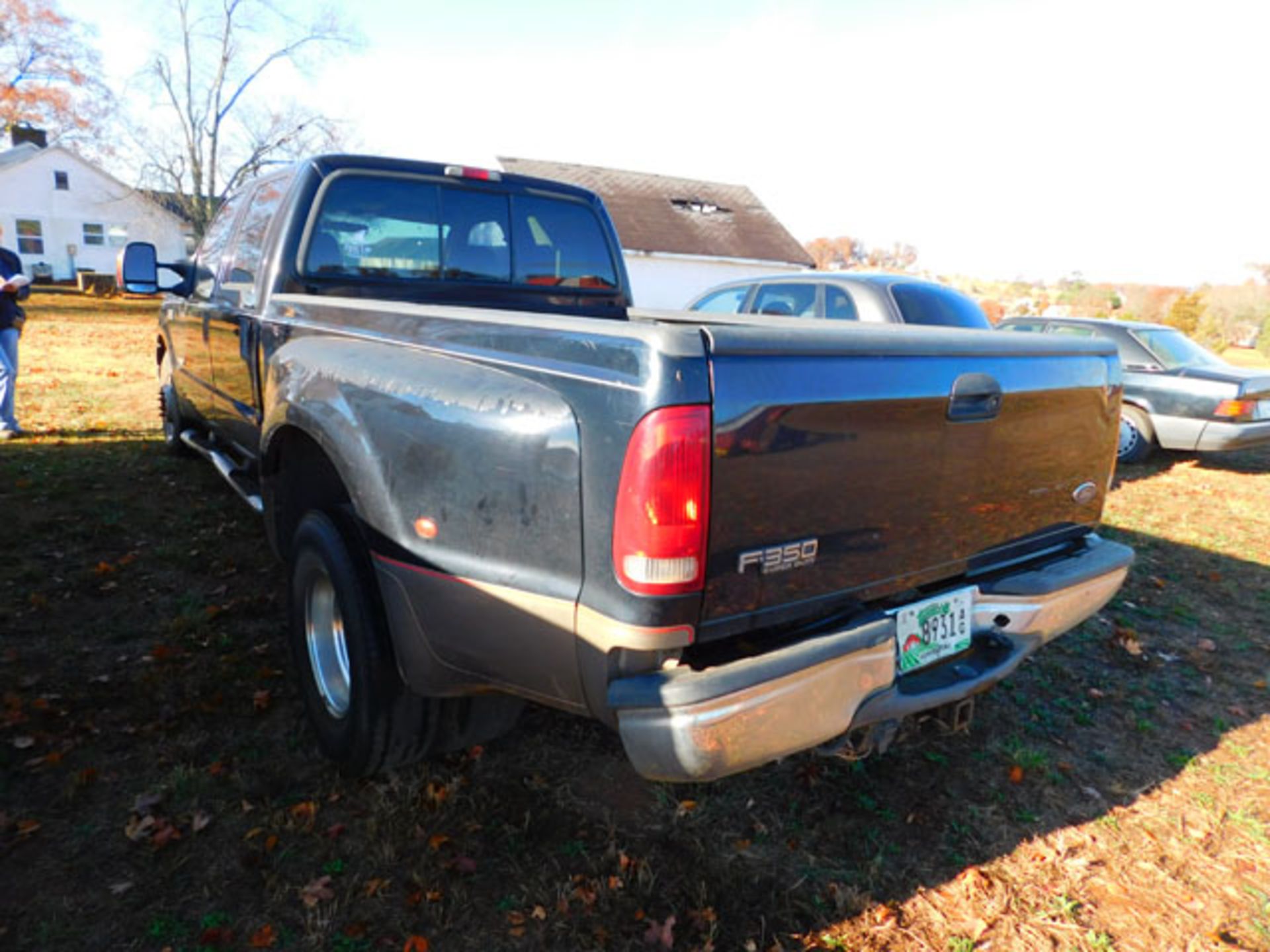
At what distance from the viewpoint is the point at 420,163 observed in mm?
3844

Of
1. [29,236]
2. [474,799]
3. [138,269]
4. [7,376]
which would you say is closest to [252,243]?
[138,269]

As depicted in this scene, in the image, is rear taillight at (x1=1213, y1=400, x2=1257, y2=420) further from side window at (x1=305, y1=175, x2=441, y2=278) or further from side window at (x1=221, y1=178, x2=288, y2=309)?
side window at (x1=221, y1=178, x2=288, y2=309)

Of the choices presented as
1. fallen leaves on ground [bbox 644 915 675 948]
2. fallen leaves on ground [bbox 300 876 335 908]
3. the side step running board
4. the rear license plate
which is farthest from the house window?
the rear license plate

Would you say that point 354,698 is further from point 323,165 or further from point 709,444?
point 323,165

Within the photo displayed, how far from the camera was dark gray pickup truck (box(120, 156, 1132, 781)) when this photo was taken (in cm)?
182

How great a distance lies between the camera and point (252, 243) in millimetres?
4059

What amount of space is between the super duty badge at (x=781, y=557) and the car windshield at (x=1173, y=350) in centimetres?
885

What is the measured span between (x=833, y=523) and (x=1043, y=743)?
2.00 m

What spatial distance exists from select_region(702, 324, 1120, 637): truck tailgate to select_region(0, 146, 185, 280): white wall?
50.1 metres

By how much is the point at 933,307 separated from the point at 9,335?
8.71 meters

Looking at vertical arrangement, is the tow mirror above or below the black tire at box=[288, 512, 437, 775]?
above

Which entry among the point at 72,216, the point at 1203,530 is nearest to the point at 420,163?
the point at 1203,530

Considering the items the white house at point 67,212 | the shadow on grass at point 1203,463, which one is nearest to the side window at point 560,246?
the shadow on grass at point 1203,463

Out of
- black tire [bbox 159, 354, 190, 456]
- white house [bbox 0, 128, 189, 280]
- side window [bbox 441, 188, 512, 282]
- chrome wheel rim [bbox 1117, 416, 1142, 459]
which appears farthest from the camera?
white house [bbox 0, 128, 189, 280]
